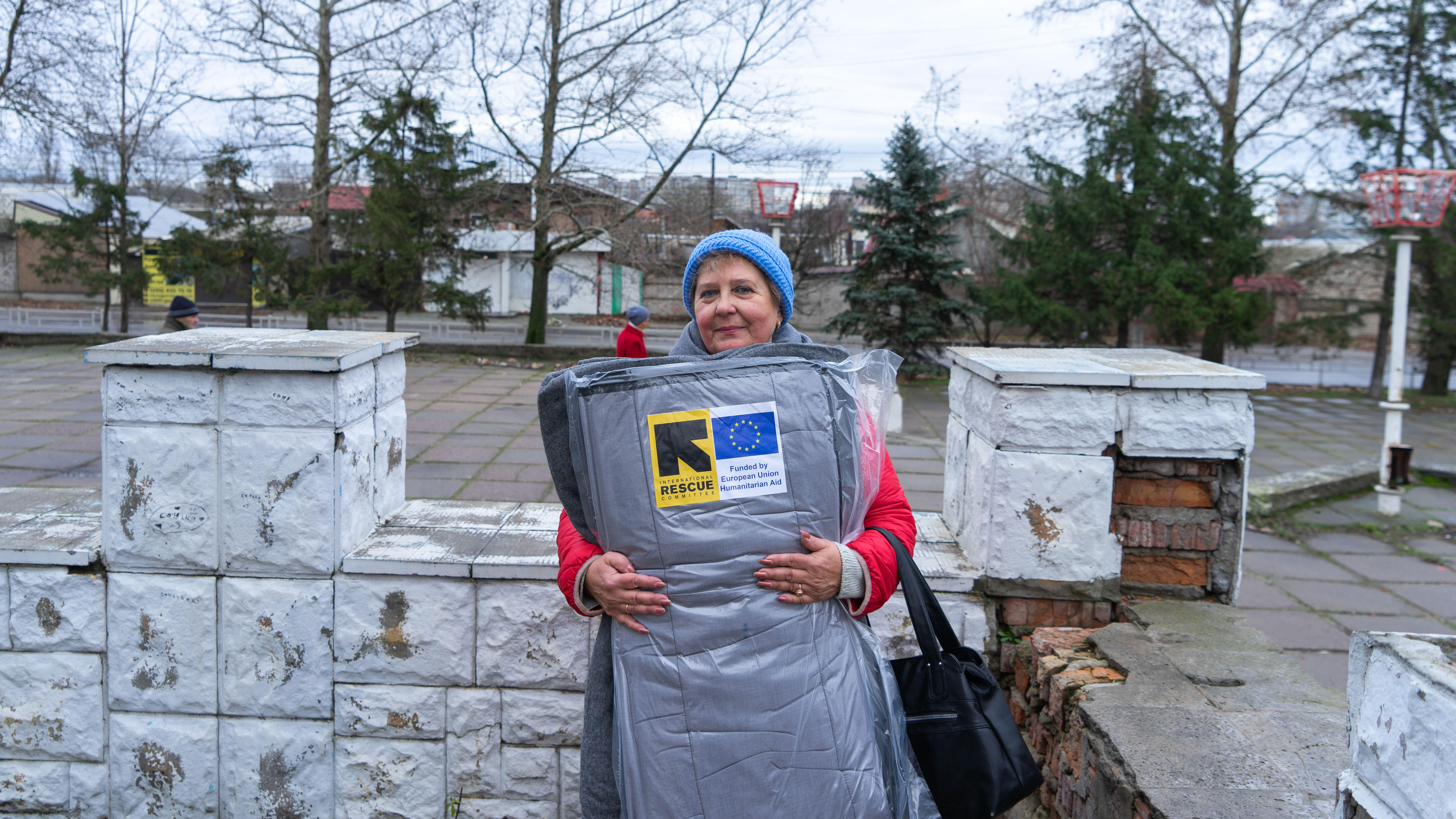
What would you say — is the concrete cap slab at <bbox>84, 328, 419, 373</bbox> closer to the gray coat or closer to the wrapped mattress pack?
the gray coat

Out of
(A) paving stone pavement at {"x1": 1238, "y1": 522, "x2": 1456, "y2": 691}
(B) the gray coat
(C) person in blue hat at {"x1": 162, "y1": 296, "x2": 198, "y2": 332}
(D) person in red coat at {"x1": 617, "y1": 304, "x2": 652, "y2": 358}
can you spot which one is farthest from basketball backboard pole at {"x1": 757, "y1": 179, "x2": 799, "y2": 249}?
(B) the gray coat

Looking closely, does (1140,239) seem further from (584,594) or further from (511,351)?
(584,594)

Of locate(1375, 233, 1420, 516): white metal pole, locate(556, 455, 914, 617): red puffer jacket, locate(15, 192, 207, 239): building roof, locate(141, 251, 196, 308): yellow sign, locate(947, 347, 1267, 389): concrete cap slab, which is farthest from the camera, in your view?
locate(141, 251, 196, 308): yellow sign

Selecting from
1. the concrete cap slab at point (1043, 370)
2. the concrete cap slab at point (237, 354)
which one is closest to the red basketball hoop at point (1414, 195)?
the concrete cap slab at point (1043, 370)

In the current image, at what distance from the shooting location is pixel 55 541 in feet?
8.18

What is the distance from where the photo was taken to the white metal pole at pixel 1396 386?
6.96m

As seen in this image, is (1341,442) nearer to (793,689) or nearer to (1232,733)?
(1232,733)

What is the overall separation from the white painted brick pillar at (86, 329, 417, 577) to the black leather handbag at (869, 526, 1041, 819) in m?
1.52

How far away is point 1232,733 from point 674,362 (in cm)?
147

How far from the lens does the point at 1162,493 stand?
255cm

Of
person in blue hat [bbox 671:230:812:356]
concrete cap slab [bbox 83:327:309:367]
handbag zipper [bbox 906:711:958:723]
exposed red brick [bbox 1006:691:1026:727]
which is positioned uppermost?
person in blue hat [bbox 671:230:812:356]

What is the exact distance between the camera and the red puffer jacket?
1585 millimetres

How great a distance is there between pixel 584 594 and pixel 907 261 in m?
13.5

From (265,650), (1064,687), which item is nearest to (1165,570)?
(1064,687)
